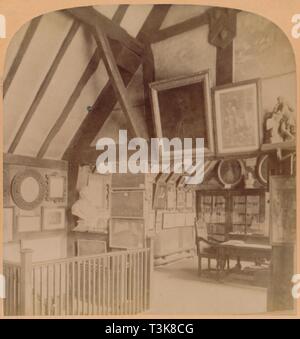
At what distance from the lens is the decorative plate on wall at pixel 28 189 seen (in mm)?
4168

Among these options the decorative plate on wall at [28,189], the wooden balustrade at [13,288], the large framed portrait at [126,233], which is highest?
the decorative plate on wall at [28,189]

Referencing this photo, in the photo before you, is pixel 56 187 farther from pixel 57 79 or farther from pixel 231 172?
pixel 231 172

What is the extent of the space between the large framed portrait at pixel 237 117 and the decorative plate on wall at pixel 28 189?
7.31 feet

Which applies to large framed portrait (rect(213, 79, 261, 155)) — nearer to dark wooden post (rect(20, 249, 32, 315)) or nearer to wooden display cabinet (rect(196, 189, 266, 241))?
dark wooden post (rect(20, 249, 32, 315))

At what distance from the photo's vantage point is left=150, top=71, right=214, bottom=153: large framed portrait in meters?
3.42

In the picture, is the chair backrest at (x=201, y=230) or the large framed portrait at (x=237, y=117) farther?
the chair backrest at (x=201, y=230)

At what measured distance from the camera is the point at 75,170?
4.59 metres

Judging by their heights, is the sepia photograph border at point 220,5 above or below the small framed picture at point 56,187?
above

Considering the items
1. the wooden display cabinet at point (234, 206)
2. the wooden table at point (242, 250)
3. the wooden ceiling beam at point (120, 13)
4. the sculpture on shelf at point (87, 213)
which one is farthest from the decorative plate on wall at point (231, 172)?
the wooden ceiling beam at point (120, 13)

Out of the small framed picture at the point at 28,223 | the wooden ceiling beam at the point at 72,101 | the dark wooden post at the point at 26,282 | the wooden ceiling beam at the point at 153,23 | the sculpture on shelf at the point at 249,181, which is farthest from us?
the sculpture on shelf at the point at 249,181

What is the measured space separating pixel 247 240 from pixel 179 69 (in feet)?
7.49

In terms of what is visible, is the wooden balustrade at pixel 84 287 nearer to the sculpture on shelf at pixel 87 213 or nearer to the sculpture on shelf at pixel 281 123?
the sculpture on shelf at pixel 87 213

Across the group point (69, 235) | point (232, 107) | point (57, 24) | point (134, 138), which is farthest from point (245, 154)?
point (69, 235)

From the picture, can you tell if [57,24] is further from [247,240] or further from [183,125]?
[247,240]
